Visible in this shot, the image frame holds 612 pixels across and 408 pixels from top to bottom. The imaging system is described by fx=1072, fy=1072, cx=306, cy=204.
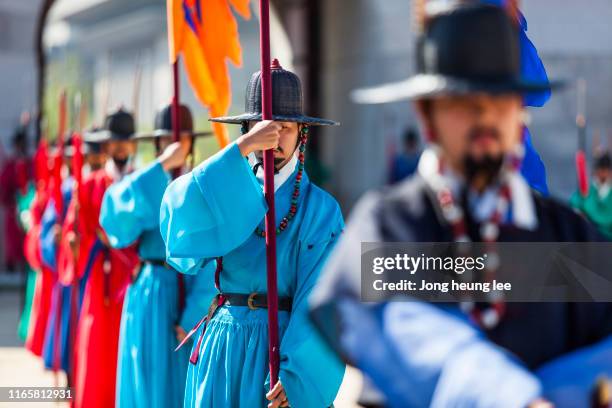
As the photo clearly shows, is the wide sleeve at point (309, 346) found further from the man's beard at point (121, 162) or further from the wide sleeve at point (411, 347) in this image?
the man's beard at point (121, 162)

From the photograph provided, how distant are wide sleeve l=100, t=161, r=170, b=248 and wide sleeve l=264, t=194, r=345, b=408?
133cm

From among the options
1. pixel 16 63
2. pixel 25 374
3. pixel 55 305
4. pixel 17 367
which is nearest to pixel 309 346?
pixel 55 305

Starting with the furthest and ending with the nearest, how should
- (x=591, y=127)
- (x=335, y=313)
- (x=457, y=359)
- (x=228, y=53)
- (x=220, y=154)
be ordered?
(x=591, y=127) < (x=228, y=53) < (x=220, y=154) < (x=335, y=313) < (x=457, y=359)

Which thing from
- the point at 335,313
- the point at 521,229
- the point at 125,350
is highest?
the point at 521,229

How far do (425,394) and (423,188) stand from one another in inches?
16.5

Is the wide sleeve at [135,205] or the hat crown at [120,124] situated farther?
the hat crown at [120,124]

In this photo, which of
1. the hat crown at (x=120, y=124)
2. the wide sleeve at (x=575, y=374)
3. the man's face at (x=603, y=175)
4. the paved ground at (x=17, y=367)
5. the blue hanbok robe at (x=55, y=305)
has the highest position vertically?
the hat crown at (x=120, y=124)

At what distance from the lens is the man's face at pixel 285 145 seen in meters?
3.35

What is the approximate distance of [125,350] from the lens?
469 cm

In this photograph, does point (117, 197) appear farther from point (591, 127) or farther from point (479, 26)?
point (591, 127)

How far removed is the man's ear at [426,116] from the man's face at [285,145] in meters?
1.22

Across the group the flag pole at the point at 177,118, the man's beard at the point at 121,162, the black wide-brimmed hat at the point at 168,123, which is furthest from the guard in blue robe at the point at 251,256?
the man's beard at the point at 121,162

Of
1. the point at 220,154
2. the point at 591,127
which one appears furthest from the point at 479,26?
the point at 591,127

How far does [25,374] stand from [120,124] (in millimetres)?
2505
